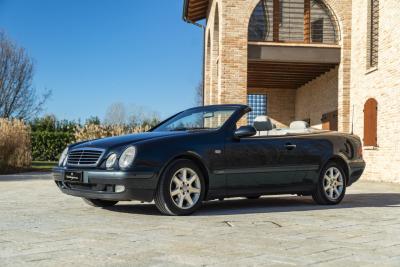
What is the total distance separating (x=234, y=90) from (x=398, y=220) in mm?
12647

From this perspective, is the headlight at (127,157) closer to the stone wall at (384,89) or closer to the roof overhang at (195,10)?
the stone wall at (384,89)

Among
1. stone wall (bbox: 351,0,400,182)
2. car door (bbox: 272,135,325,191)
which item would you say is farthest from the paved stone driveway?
stone wall (bbox: 351,0,400,182)

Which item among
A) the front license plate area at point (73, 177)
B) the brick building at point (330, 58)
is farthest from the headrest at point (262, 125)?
the brick building at point (330, 58)

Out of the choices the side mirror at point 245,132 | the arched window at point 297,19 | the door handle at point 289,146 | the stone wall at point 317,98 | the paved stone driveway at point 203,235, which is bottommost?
the paved stone driveway at point 203,235

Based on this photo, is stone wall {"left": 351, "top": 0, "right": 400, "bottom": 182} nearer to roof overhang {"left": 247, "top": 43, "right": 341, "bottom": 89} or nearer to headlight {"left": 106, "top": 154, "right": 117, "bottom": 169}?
roof overhang {"left": 247, "top": 43, "right": 341, "bottom": 89}

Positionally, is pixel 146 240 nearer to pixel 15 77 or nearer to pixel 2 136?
pixel 2 136

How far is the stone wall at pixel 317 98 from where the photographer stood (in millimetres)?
22062

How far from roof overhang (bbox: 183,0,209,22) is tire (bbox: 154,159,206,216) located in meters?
19.3

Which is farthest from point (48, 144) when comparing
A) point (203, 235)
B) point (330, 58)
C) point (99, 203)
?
point (203, 235)

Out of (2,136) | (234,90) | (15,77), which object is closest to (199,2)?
(234,90)

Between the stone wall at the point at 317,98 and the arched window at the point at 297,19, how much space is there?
150 centimetres

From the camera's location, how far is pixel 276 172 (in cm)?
807

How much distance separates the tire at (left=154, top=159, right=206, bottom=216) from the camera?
7.00 metres

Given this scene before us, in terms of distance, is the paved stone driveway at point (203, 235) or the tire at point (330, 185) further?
the tire at point (330, 185)
